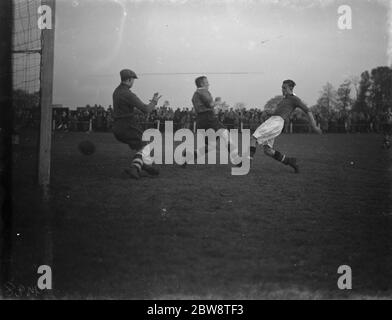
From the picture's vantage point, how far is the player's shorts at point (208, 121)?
4.50 metres

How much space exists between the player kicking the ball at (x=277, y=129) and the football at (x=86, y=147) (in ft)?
6.45

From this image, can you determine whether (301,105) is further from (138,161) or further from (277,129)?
(138,161)

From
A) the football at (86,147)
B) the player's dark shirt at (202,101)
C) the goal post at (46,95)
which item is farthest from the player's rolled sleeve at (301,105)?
the goal post at (46,95)

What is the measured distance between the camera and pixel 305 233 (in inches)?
150

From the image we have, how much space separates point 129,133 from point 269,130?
5.53 feet

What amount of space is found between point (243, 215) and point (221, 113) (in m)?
1.22

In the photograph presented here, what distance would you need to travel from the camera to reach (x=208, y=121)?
4.57m

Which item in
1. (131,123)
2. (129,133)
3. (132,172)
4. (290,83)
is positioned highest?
(290,83)

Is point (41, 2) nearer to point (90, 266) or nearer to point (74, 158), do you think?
point (74, 158)

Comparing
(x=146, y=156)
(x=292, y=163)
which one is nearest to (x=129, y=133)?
Result: (x=146, y=156)

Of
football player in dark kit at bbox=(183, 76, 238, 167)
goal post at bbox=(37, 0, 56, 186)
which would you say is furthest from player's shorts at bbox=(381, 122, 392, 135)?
goal post at bbox=(37, 0, 56, 186)

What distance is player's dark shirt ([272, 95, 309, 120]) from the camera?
448cm

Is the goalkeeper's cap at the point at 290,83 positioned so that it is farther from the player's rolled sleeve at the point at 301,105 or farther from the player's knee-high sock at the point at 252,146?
the player's knee-high sock at the point at 252,146

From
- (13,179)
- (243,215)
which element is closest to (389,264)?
(243,215)
